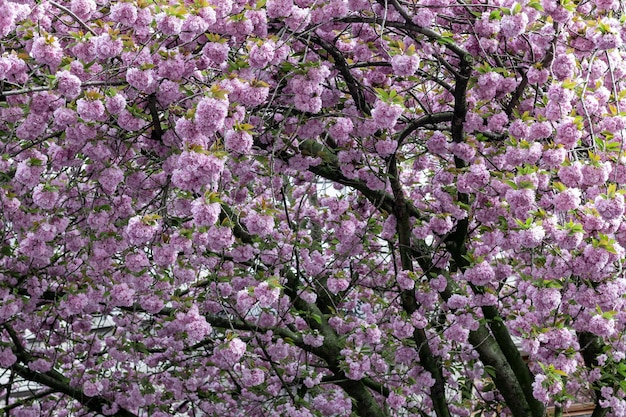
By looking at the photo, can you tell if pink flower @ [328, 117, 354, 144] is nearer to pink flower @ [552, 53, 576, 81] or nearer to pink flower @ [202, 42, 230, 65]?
pink flower @ [202, 42, 230, 65]

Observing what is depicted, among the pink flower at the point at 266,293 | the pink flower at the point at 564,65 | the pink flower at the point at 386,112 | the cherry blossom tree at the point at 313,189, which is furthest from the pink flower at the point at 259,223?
the pink flower at the point at 564,65

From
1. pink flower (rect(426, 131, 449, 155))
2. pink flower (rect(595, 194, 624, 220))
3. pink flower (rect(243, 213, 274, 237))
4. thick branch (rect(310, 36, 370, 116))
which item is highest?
thick branch (rect(310, 36, 370, 116))

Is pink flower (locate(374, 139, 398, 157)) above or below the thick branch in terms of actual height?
below

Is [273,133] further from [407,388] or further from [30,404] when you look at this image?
[30,404]

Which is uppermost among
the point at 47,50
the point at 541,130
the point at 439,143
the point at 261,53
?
the point at 439,143

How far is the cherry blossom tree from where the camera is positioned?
3908 millimetres

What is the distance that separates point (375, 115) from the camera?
13.9 ft

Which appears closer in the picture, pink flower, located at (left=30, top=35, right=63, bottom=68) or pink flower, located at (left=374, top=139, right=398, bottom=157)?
pink flower, located at (left=30, top=35, right=63, bottom=68)

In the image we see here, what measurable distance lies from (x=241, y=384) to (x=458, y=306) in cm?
218

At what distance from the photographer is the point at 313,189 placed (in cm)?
690

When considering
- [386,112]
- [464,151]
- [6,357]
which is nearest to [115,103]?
[386,112]

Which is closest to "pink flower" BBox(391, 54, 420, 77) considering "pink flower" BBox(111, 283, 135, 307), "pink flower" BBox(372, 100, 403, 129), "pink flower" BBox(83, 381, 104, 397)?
"pink flower" BBox(372, 100, 403, 129)

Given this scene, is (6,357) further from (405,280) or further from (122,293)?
(405,280)

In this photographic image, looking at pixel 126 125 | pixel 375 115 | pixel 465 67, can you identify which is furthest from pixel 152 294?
pixel 465 67
